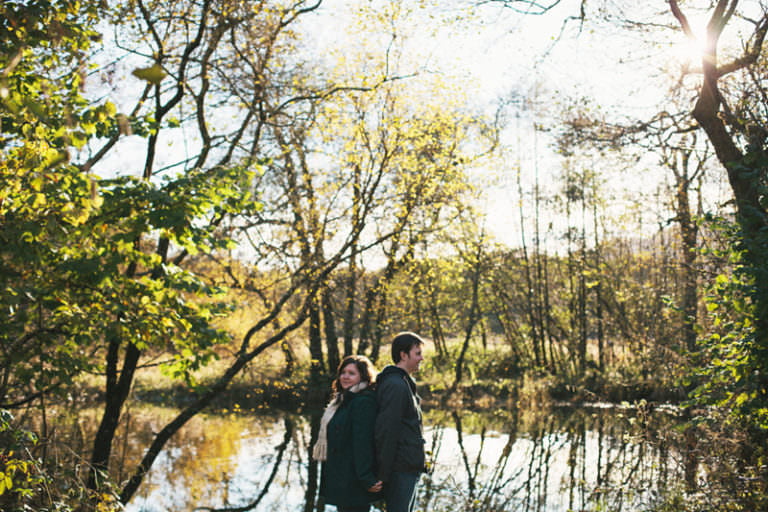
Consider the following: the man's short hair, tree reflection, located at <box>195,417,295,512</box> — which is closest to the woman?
the man's short hair

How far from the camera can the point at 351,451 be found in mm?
4305

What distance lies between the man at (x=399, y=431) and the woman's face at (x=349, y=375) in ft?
0.46

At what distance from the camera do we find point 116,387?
798 cm

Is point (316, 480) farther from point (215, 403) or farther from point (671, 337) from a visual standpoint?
point (215, 403)

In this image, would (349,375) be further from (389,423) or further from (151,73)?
(151,73)

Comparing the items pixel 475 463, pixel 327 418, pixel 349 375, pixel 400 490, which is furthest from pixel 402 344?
pixel 475 463

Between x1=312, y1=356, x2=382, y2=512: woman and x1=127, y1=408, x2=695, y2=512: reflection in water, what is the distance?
3.54m

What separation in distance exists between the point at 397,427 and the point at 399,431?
1.7 inches

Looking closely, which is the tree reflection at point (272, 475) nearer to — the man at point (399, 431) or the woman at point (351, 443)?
the woman at point (351, 443)

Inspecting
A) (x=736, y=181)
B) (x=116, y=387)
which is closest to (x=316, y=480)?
(x=116, y=387)

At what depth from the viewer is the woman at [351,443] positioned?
4.21m

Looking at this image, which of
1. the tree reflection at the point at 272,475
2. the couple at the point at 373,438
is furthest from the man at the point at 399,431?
the tree reflection at the point at 272,475

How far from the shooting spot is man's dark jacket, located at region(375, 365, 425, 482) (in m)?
4.17

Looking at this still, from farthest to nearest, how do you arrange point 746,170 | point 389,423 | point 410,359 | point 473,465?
point 473,465
point 746,170
point 410,359
point 389,423
